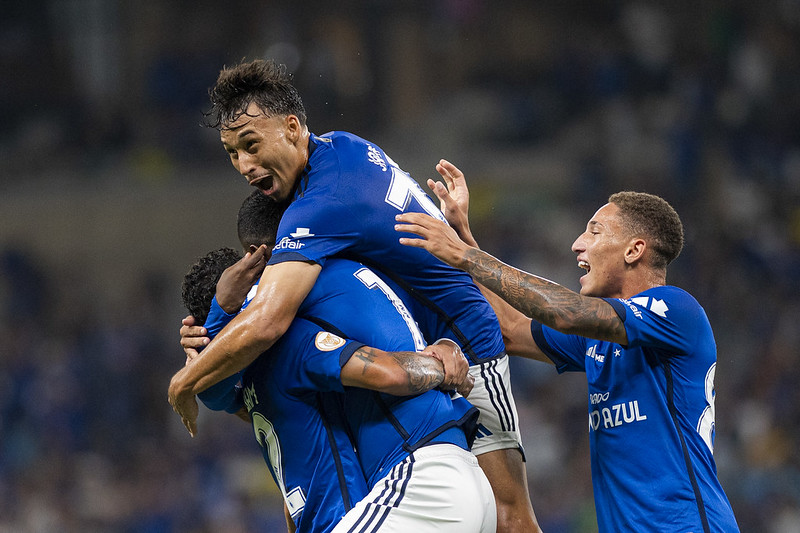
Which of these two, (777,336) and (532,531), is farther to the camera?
(777,336)

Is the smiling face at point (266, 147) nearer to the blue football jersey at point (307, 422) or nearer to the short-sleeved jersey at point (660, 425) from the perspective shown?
the blue football jersey at point (307, 422)

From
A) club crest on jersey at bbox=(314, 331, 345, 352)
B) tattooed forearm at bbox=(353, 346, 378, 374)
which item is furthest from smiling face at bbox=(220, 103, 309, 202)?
tattooed forearm at bbox=(353, 346, 378, 374)

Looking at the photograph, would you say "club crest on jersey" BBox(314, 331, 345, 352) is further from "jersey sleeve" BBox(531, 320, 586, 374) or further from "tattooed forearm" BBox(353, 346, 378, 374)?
"jersey sleeve" BBox(531, 320, 586, 374)

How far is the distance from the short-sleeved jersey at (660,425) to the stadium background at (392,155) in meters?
6.69

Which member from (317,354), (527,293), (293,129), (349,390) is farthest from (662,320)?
(293,129)

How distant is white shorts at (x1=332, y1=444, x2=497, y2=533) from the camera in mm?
3467

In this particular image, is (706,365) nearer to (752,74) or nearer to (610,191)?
(610,191)

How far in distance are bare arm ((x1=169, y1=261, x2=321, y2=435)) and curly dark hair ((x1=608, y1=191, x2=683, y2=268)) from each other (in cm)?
148

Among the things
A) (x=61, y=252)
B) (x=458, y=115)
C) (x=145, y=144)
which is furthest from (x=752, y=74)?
(x=61, y=252)

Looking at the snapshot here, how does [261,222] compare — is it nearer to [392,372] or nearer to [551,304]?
[392,372]

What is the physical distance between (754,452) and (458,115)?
6.94 m

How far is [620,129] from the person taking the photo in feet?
46.4

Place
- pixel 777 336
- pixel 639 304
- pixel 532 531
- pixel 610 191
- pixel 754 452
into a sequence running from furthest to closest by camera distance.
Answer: pixel 610 191 < pixel 777 336 < pixel 754 452 < pixel 532 531 < pixel 639 304

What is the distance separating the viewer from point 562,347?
15.3ft
